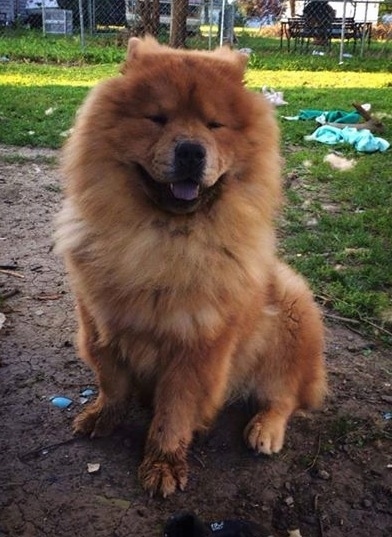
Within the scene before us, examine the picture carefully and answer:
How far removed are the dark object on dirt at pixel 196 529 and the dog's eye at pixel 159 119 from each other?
1.30m

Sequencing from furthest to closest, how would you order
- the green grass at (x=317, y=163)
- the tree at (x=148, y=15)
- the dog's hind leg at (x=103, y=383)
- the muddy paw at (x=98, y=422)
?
the tree at (x=148, y=15) < the green grass at (x=317, y=163) < the muddy paw at (x=98, y=422) < the dog's hind leg at (x=103, y=383)

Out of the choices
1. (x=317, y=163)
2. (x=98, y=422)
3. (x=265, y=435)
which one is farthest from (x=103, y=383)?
(x=317, y=163)

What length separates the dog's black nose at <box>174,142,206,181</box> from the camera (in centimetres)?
207

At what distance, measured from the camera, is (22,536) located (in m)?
2.03

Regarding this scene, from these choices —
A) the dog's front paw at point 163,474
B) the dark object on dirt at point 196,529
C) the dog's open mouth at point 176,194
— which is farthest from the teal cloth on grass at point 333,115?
the dark object on dirt at point 196,529

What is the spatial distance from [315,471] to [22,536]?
1099mm

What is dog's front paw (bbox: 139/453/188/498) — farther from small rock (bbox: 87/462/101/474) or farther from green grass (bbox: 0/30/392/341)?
green grass (bbox: 0/30/392/341)

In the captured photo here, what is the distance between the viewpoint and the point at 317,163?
6.51 metres

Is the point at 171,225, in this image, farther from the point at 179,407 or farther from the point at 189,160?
the point at 179,407

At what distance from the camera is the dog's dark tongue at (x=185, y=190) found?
214 cm

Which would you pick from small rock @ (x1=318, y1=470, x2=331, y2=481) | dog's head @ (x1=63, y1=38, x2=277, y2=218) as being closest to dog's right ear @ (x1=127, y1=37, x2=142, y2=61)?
dog's head @ (x1=63, y1=38, x2=277, y2=218)

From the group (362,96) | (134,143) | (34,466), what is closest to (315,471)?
(34,466)

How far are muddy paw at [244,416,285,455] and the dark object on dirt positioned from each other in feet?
1.61

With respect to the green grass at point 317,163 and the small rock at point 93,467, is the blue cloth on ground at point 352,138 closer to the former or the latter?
the green grass at point 317,163
